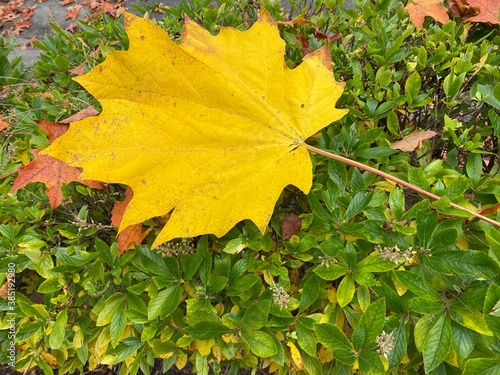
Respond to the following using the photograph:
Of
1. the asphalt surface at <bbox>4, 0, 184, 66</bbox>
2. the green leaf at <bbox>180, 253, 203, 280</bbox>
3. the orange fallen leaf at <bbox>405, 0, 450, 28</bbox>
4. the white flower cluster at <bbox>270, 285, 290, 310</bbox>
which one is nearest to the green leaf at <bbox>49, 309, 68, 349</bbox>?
the green leaf at <bbox>180, 253, 203, 280</bbox>

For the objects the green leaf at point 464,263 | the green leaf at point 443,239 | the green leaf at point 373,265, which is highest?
the green leaf at point 443,239

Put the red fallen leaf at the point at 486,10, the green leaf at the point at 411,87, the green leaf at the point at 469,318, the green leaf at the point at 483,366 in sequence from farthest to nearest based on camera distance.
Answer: the red fallen leaf at the point at 486,10, the green leaf at the point at 411,87, the green leaf at the point at 469,318, the green leaf at the point at 483,366

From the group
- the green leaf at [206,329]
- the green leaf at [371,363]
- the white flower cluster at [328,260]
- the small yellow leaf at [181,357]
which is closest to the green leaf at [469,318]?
the green leaf at [371,363]

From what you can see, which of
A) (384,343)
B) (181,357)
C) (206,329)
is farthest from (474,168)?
(181,357)

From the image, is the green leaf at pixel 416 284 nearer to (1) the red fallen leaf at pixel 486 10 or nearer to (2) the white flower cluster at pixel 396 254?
(2) the white flower cluster at pixel 396 254

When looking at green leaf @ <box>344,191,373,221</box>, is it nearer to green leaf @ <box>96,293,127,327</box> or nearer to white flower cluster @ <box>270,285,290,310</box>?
white flower cluster @ <box>270,285,290,310</box>

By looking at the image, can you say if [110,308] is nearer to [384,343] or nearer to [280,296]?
[280,296]
